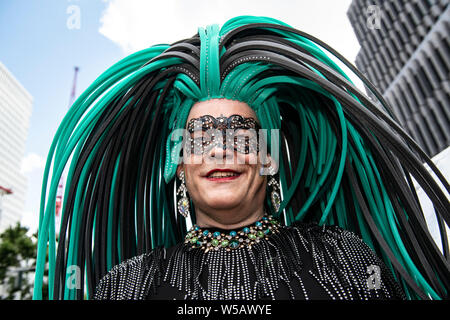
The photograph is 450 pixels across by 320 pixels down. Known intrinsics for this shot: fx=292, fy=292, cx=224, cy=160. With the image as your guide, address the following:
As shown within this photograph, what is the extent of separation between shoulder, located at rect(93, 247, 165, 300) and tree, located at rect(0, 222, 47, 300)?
16.6 m

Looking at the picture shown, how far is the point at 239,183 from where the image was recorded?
1.75 meters

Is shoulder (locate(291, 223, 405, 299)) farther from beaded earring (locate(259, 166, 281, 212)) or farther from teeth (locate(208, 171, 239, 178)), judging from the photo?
teeth (locate(208, 171, 239, 178))

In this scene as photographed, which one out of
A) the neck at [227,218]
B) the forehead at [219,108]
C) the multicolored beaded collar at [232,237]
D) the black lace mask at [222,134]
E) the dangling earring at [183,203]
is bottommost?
the multicolored beaded collar at [232,237]

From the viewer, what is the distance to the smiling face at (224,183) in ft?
5.66

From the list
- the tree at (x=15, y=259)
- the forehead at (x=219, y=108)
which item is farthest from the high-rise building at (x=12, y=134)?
the forehead at (x=219, y=108)

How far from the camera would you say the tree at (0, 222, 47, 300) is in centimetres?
1519

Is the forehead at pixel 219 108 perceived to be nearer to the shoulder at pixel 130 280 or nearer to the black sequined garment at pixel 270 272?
the black sequined garment at pixel 270 272

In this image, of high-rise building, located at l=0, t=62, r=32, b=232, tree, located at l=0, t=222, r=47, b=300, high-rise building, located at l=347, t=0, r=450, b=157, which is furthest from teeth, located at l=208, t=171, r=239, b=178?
high-rise building, located at l=0, t=62, r=32, b=232

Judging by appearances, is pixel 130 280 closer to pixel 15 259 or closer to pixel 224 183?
pixel 224 183
